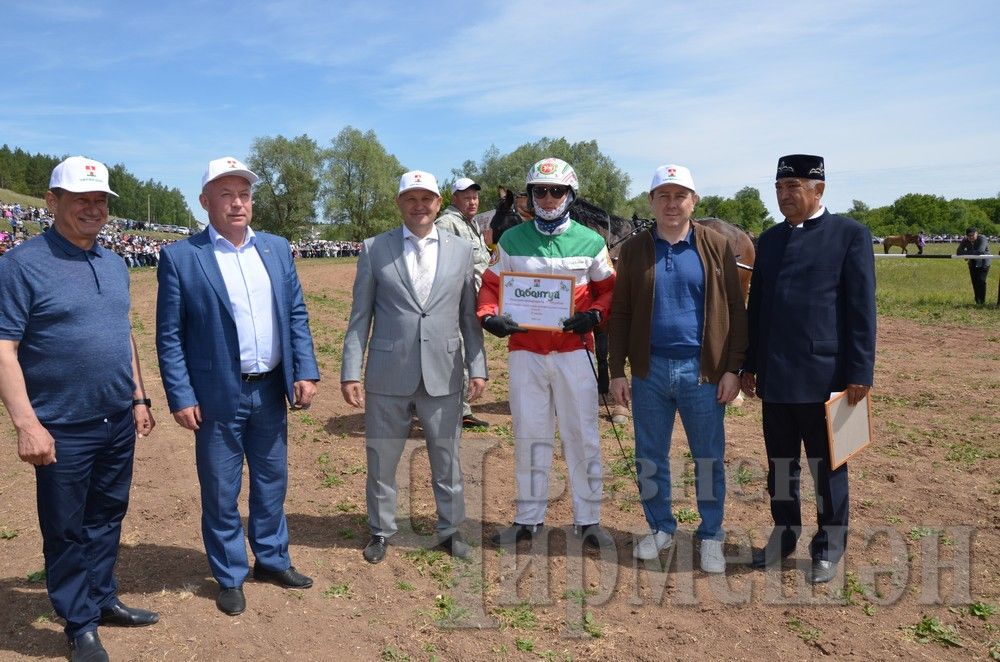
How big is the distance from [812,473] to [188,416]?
11.7 feet

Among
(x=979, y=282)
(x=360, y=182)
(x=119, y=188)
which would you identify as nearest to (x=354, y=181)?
(x=360, y=182)

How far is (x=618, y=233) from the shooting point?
28.7 feet

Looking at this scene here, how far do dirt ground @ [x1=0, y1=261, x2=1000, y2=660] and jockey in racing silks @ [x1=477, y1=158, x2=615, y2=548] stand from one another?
610 millimetres

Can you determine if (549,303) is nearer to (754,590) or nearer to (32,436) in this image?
(754,590)

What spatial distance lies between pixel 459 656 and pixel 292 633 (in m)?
0.89

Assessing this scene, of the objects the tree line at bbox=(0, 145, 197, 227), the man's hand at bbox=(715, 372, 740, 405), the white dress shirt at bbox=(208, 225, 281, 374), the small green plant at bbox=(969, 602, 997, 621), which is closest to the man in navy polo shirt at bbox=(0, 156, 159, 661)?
the white dress shirt at bbox=(208, 225, 281, 374)

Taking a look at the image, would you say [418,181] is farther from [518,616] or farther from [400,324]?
[518,616]

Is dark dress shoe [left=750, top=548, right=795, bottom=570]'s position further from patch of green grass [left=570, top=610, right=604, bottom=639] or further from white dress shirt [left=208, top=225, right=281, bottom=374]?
white dress shirt [left=208, top=225, right=281, bottom=374]

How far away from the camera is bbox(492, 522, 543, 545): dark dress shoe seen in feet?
15.9

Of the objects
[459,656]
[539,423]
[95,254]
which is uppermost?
[95,254]

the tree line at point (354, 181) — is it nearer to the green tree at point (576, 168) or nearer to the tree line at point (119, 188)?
the green tree at point (576, 168)

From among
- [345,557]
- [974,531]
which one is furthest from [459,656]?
[974,531]

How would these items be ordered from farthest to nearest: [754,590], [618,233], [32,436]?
[618,233], [754,590], [32,436]

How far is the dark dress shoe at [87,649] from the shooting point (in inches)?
134
